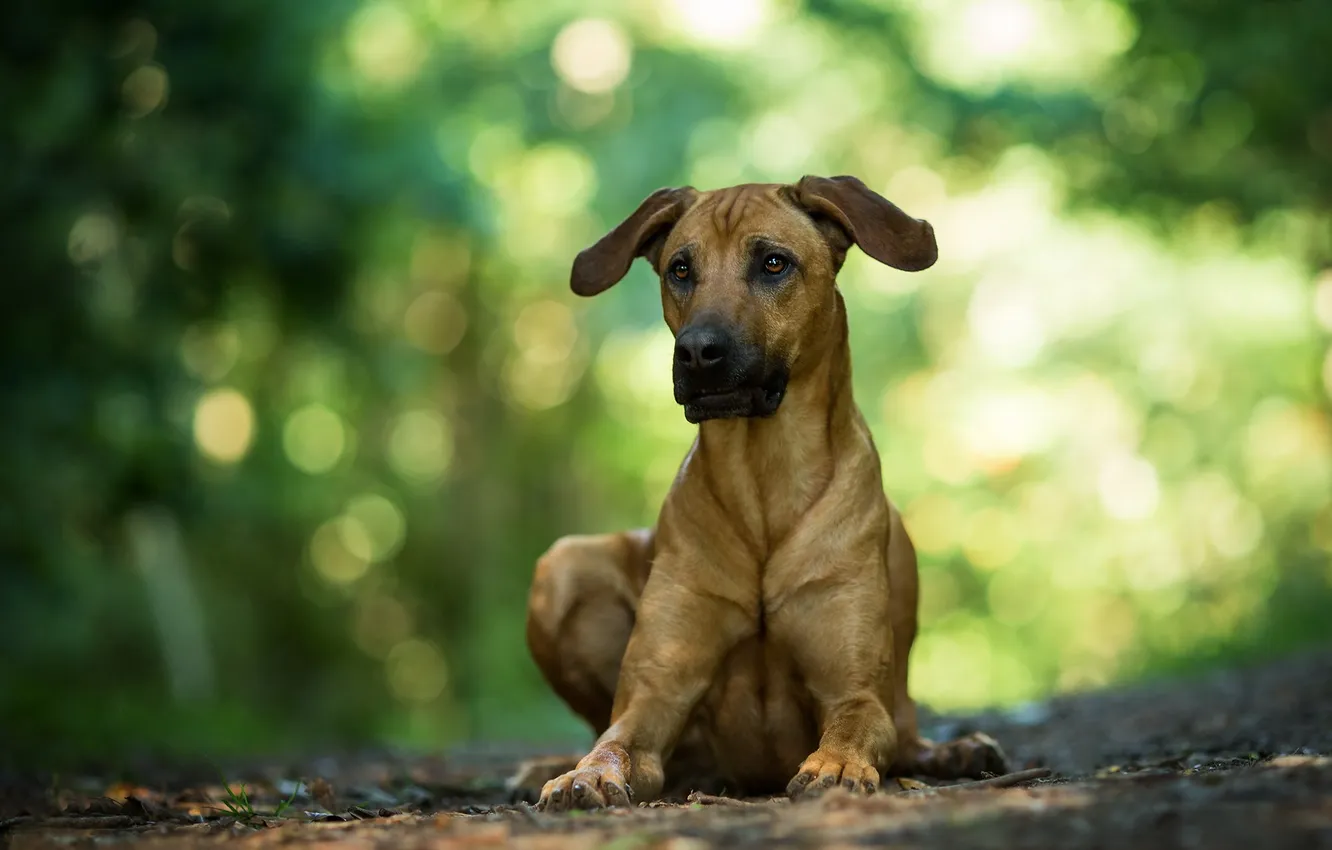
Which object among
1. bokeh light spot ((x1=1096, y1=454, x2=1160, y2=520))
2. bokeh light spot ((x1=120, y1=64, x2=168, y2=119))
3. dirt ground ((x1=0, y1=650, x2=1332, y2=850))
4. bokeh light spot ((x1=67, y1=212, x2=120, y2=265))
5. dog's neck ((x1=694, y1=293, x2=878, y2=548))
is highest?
bokeh light spot ((x1=120, y1=64, x2=168, y2=119))

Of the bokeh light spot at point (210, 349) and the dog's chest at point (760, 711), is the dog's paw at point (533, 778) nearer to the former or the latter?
the dog's chest at point (760, 711)

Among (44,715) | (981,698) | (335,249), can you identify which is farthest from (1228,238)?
→ (44,715)

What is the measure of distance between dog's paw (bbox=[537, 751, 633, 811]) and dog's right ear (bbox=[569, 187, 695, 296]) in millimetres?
1825

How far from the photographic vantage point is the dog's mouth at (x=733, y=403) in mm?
4547

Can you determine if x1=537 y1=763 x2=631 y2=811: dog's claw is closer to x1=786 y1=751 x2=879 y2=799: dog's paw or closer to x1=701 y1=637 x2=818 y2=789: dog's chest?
x1=786 y1=751 x2=879 y2=799: dog's paw

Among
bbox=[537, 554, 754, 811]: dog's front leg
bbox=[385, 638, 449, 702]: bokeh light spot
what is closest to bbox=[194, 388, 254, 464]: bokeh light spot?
bbox=[385, 638, 449, 702]: bokeh light spot

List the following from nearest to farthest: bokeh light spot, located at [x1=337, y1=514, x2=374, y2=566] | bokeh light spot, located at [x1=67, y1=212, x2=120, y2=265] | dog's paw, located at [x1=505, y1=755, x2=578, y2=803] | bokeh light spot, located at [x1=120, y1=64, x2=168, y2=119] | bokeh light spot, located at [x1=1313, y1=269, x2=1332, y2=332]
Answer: dog's paw, located at [x1=505, y1=755, x2=578, y2=803] → bokeh light spot, located at [x1=120, y1=64, x2=168, y2=119] → bokeh light spot, located at [x1=67, y1=212, x2=120, y2=265] → bokeh light spot, located at [x1=1313, y1=269, x2=1332, y2=332] → bokeh light spot, located at [x1=337, y1=514, x2=374, y2=566]

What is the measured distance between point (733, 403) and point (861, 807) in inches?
57.7

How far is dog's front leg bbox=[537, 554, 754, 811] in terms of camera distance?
4.62 metres

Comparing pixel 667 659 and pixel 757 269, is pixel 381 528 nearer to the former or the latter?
pixel 667 659

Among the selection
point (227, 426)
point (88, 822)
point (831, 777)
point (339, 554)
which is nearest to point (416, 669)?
point (339, 554)

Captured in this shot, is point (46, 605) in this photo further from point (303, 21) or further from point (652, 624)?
point (652, 624)

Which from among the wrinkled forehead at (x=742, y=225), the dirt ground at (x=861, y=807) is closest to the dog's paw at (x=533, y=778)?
the dirt ground at (x=861, y=807)

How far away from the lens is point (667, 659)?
15.5 ft
